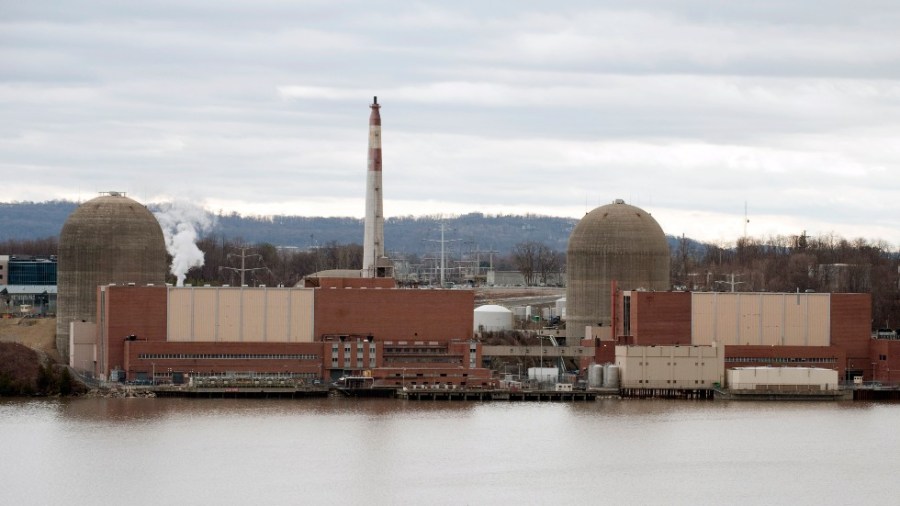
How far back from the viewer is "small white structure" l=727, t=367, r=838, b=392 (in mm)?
77125

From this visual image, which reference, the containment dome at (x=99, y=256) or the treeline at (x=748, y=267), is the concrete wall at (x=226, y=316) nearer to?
the containment dome at (x=99, y=256)

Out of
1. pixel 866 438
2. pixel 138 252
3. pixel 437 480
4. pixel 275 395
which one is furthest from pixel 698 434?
pixel 138 252

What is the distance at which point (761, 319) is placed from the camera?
81.6 meters

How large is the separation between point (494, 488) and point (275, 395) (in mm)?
25834

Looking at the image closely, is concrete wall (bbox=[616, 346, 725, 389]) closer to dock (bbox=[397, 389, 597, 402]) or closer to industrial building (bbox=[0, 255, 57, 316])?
dock (bbox=[397, 389, 597, 402])

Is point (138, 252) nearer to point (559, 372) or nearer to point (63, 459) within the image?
point (559, 372)

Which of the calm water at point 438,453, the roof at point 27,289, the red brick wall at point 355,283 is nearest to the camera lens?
the calm water at point 438,453

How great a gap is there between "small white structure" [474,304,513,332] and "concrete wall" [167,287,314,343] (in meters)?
19.1

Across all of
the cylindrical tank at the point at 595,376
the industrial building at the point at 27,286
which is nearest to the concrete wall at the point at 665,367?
the cylindrical tank at the point at 595,376

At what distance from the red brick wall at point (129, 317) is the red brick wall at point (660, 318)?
20134mm

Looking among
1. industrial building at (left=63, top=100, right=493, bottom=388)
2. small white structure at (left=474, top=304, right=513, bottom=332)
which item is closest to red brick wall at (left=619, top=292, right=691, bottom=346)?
industrial building at (left=63, top=100, right=493, bottom=388)

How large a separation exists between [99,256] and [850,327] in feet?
109

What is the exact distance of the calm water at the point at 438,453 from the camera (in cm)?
4934

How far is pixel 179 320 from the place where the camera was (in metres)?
77.6
